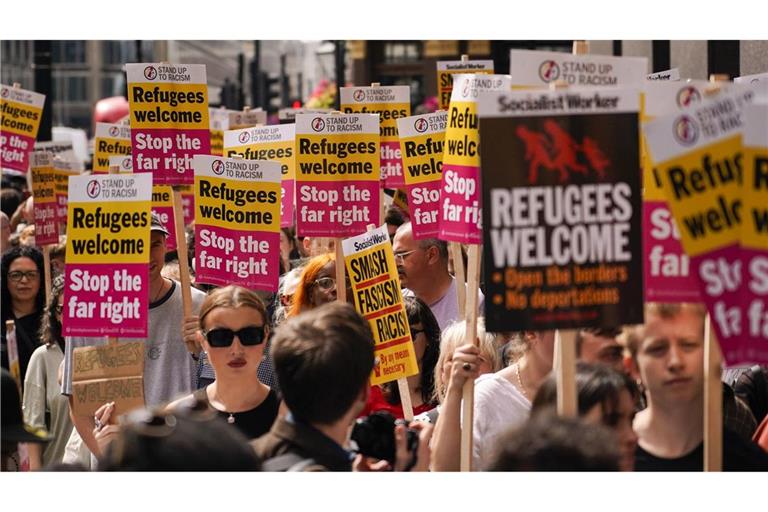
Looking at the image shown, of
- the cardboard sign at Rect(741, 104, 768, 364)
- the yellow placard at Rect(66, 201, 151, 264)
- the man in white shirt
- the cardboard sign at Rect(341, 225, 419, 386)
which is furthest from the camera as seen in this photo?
the man in white shirt

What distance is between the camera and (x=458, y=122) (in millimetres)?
6078

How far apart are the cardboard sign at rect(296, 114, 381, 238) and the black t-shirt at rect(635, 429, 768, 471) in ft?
11.9

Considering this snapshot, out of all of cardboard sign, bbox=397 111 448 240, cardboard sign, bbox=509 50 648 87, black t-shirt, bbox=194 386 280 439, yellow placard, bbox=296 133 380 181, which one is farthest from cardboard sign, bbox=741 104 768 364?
cardboard sign, bbox=397 111 448 240

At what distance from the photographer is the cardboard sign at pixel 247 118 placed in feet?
41.2

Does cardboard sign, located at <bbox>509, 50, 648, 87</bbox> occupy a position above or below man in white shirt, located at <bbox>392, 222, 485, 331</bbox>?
above

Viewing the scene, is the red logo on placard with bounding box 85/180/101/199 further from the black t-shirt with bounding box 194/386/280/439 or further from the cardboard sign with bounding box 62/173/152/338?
the black t-shirt with bounding box 194/386/280/439

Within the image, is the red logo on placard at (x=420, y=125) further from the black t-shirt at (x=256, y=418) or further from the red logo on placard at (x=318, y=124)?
the black t-shirt at (x=256, y=418)

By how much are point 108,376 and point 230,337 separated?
75 centimetres

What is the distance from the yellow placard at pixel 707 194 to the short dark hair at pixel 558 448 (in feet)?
2.98

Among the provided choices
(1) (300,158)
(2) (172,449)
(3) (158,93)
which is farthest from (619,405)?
(3) (158,93)

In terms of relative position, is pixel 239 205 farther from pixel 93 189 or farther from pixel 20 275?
pixel 20 275

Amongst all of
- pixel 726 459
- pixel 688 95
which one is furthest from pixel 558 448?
pixel 688 95

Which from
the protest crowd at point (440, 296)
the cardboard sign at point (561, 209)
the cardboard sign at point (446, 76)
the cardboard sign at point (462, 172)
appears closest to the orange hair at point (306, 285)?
the protest crowd at point (440, 296)

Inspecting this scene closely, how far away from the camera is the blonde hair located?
20.4 ft
